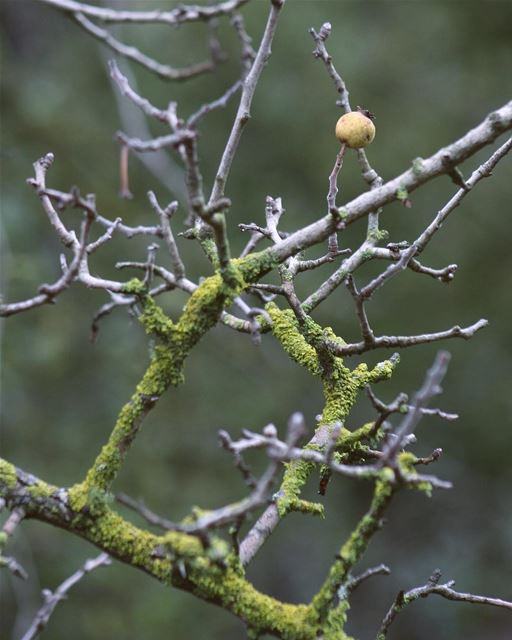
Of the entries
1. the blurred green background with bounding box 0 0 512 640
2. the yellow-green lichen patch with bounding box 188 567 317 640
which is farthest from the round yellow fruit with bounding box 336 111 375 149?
the blurred green background with bounding box 0 0 512 640

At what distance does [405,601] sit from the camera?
1.32 m

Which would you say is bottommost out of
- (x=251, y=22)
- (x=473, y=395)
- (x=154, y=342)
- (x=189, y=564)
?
(x=189, y=564)

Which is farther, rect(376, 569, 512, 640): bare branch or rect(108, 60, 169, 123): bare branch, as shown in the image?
rect(376, 569, 512, 640): bare branch

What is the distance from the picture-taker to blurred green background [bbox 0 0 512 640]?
4.74 meters

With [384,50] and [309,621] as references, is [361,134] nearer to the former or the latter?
[309,621]

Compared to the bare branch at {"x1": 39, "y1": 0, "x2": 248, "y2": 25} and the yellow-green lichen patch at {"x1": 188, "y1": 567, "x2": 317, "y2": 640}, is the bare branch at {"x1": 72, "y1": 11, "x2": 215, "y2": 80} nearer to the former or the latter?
the bare branch at {"x1": 39, "y1": 0, "x2": 248, "y2": 25}

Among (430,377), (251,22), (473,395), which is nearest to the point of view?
(430,377)

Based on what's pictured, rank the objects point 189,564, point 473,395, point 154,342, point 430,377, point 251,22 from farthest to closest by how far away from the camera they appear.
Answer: point 473,395
point 251,22
point 154,342
point 189,564
point 430,377

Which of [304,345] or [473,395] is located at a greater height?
[473,395]

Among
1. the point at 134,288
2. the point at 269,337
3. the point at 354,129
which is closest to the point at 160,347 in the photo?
the point at 134,288

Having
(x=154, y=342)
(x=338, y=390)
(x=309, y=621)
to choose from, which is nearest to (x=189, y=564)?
(x=309, y=621)

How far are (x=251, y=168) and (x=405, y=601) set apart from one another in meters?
4.73

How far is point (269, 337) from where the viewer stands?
209 inches

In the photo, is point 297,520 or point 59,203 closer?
point 59,203
